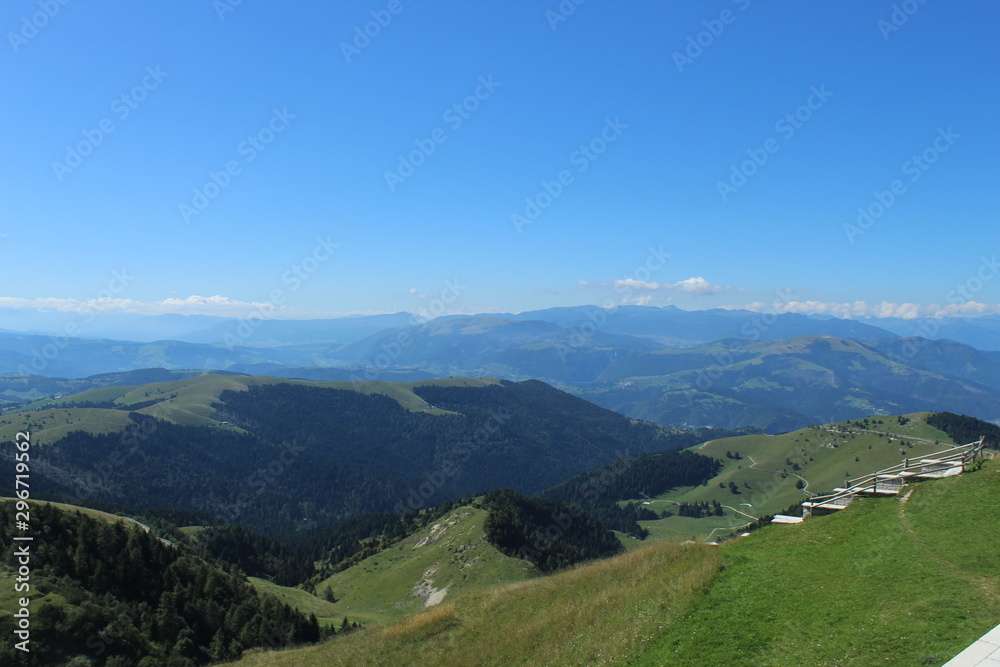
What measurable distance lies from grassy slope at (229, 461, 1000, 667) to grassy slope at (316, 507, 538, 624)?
2230 inches

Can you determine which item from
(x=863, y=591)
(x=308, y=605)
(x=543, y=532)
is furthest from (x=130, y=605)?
(x=543, y=532)

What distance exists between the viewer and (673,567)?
25.4 meters

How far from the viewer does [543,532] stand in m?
133

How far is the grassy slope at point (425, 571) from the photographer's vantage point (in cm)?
9156

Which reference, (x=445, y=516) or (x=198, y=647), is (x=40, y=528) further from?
(x=445, y=516)

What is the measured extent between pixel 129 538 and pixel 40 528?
8112mm

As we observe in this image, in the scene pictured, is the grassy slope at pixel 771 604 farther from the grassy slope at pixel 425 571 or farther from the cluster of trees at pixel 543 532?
the cluster of trees at pixel 543 532

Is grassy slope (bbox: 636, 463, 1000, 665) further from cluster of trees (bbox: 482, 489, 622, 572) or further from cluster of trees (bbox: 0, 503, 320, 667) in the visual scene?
cluster of trees (bbox: 482, 489, 622, 572)

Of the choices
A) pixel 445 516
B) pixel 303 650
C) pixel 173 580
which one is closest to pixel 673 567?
pixel 303 650

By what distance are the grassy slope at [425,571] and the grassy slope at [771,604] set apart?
186 ft

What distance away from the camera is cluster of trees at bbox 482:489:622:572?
106m

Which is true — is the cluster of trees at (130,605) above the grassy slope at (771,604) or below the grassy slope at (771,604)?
below

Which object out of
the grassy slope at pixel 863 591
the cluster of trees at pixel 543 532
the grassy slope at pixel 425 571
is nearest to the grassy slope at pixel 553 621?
the grassy slope at pixel 863 591

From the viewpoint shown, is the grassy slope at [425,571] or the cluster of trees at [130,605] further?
the grassy slope at [425,571]
